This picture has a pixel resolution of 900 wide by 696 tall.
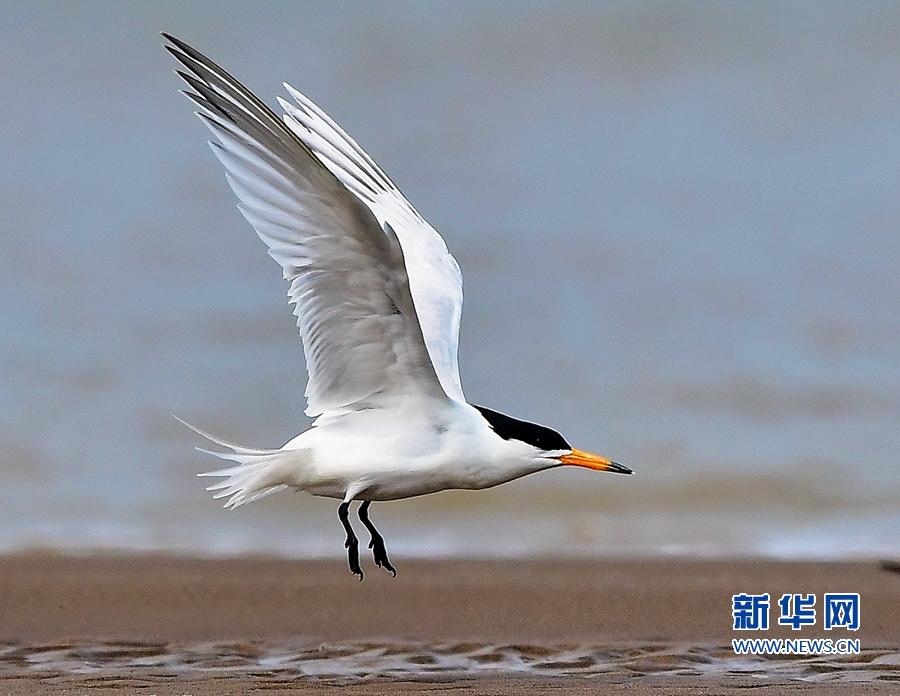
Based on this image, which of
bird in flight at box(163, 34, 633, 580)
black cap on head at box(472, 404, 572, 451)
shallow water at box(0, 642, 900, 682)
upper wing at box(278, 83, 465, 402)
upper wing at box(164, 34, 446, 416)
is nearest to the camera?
upper wing at box(164, 34, 446, 416)

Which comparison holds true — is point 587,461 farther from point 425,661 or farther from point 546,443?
point 425,661

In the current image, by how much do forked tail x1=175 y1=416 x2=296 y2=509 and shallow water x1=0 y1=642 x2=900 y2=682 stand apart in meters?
1.76

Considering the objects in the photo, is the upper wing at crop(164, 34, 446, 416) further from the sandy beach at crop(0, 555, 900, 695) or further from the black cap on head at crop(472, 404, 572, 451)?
the sandy beach at crop(0, 555, 900, 695)

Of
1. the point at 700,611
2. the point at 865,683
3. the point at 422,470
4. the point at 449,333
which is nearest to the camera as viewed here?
the point at 422,470

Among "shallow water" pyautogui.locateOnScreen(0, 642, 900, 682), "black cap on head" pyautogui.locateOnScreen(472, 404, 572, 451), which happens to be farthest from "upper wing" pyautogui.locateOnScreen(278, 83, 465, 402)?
"shallow water" pyautogui.locateOnScreen(0, 642, 900, 682)

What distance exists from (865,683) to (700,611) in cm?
200

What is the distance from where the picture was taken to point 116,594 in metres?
9.80

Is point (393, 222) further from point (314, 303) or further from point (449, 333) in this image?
point (314, 303)

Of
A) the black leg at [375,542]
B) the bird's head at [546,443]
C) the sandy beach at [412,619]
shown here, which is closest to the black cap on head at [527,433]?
the bird's head at [546,443]

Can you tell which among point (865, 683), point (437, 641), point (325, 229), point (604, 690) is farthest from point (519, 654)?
point (325, 229)

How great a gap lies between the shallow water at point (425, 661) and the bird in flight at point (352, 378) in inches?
66.1

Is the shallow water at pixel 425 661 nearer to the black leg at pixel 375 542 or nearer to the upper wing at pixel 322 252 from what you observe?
the black leg at pixel 375 542

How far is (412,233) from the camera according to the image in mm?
7762

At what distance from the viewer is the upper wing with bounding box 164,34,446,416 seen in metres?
5.64
